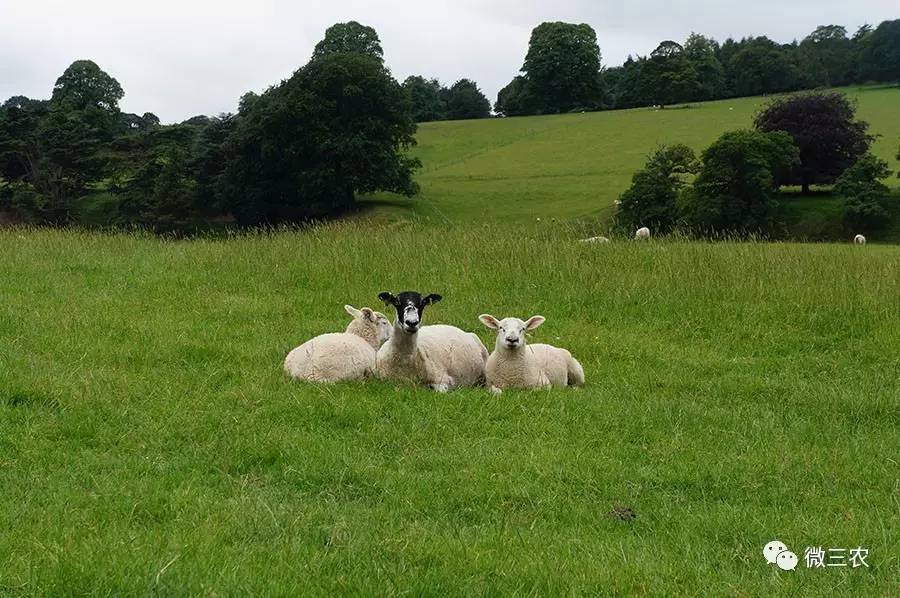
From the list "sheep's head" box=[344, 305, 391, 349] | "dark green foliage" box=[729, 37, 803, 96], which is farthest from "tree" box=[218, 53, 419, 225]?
"dark green foliage" box=[729, 37, 803, 96]

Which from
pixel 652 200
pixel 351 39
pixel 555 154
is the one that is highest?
pixel 351 39

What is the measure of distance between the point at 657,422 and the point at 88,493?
474 cm

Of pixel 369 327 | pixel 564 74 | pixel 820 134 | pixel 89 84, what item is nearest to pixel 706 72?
pixel 564 74

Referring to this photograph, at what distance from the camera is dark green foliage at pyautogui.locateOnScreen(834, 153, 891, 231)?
138ft

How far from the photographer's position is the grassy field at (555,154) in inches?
1918

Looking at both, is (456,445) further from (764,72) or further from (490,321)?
(764,72)

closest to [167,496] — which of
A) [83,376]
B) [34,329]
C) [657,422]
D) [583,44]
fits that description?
[83,376]

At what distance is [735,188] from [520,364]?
3809cm

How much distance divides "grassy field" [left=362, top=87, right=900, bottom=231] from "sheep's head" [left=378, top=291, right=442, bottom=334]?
35746 millimetres

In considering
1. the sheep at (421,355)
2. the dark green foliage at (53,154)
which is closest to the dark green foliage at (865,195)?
the sheep at (421,355)

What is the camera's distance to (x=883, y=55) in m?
103

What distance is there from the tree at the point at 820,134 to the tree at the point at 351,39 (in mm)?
49696

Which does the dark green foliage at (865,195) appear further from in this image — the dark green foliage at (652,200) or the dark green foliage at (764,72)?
the dark green foliage at (764,72)

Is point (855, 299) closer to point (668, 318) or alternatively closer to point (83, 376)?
point (668, 318)
